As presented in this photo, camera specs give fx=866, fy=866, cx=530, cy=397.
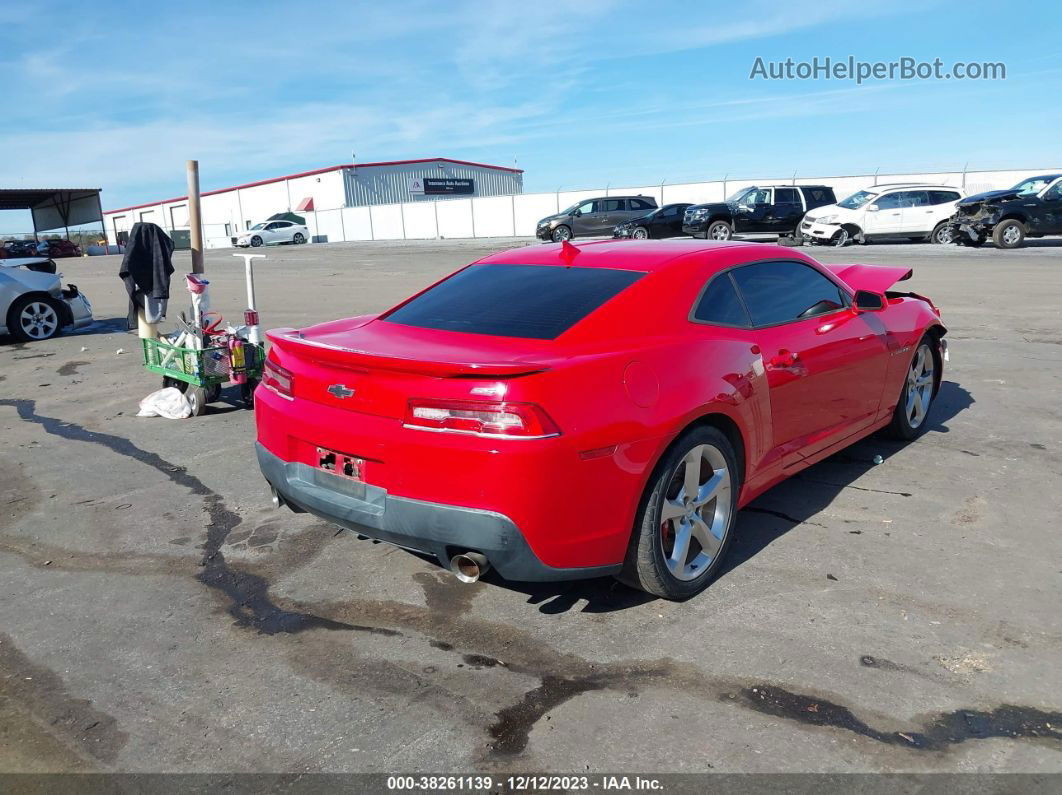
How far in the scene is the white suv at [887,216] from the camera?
2516 centimetres

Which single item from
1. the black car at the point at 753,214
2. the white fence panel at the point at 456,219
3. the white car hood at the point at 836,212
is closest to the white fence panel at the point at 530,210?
the white fence panel at the point at 456,219

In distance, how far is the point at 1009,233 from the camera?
75.2ft

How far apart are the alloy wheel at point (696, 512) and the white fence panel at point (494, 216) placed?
44.1m

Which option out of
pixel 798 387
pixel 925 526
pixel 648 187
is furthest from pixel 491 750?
pixel 648 187

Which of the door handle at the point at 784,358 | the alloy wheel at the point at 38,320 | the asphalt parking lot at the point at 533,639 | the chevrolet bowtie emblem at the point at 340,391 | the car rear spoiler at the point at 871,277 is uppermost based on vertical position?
the car rear spoiler at the point at 871,277

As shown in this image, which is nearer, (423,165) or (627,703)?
(627,703)

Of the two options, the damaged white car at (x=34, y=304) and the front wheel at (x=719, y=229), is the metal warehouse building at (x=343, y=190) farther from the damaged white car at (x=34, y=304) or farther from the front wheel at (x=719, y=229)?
the damaged white car at (x=34, y=304)

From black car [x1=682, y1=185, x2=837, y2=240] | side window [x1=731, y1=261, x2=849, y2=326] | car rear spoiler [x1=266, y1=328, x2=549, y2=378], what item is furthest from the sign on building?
car rear spoiler [x1=266, y1=328, x2=549, y2=378]

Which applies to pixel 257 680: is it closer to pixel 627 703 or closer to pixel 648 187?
pixel 627 703

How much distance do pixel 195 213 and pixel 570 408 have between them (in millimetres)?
5853

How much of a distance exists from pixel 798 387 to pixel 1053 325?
7938 mm

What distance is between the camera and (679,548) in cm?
374

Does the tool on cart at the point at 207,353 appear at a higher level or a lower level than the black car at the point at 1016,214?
lower

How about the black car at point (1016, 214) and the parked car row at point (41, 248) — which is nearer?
the black car at point (1016, 214)
